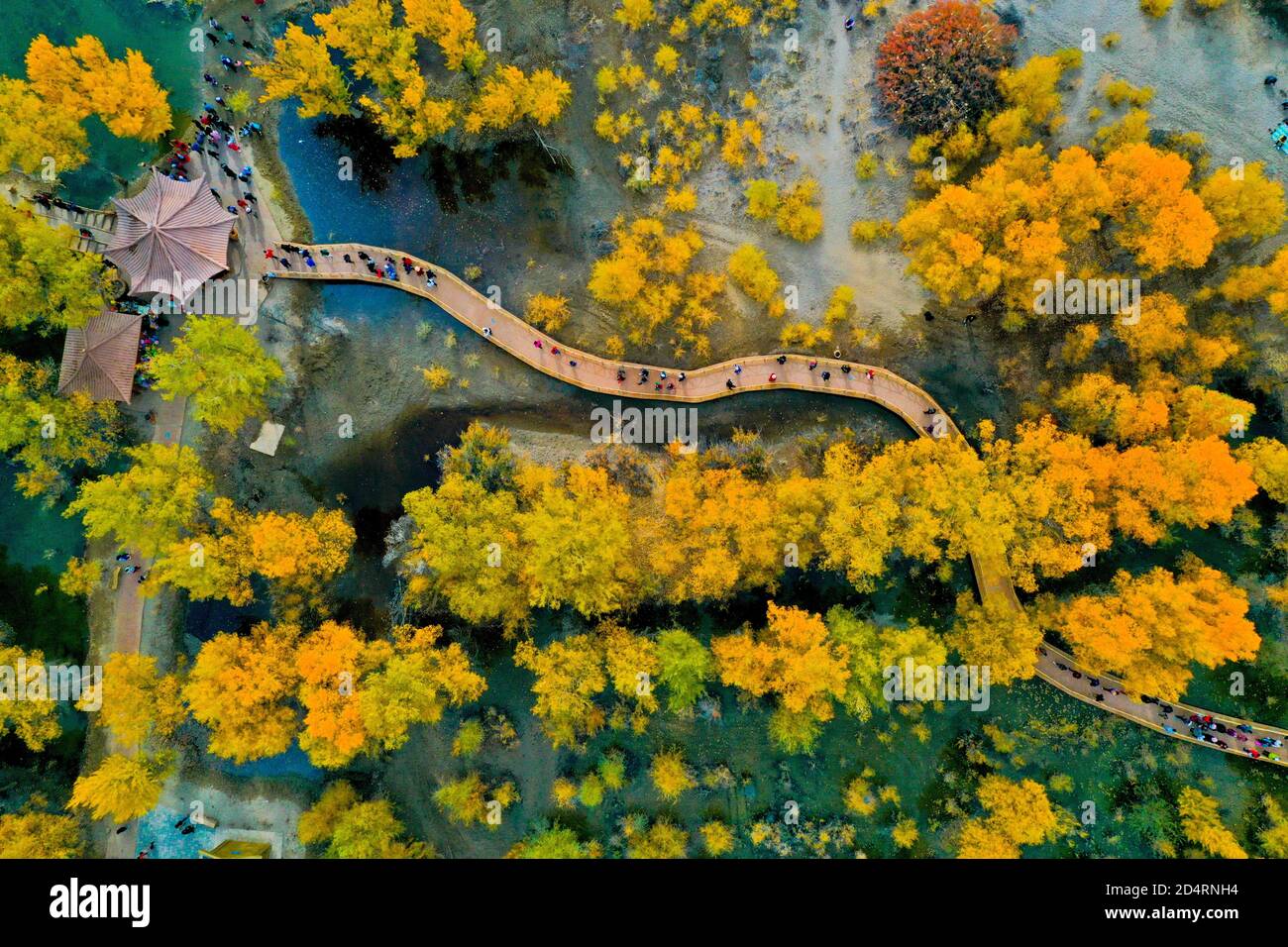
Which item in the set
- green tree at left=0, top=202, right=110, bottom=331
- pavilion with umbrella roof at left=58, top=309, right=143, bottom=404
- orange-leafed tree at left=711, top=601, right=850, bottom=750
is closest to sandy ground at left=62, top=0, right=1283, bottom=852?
pavilion with umbrella roof at left=58, top=309, right=143, bottom=404

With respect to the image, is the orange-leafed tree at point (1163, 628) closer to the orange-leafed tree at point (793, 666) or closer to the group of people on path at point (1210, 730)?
the group of people on path at point (1210, 730)

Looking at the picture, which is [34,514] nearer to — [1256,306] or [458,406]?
Answer: [458,406]

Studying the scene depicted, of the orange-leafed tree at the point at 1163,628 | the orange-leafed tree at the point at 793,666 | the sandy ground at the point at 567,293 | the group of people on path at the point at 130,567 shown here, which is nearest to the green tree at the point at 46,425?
the group of people on path at the point at 130,567

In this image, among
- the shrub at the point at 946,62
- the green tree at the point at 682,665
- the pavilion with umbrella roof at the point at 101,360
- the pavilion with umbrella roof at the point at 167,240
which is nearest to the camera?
the green tree at the point at 682,665

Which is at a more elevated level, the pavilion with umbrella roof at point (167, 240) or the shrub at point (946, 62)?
the shrub at point (946, 62)

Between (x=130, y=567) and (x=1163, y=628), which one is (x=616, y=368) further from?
(x=1163, y=628)

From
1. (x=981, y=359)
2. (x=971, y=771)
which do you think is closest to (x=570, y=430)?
(x=981, y=359)
